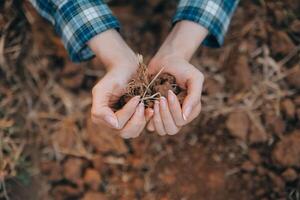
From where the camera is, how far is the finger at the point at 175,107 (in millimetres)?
1062

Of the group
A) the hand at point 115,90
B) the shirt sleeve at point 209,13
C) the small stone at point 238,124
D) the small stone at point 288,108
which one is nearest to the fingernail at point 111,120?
the hand at point 115,90

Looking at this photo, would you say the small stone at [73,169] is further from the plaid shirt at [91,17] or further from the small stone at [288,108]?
the small stone at [288,108]

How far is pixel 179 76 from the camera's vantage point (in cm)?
118

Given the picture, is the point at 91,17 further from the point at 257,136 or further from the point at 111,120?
the point at 257,136

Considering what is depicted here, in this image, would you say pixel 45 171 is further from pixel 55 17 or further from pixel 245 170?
pixel 245 170

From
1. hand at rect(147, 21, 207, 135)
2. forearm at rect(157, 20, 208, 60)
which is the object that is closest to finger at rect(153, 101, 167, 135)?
hand at rect(147, 21, 207, 135)

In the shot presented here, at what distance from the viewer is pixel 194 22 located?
49.3 inches

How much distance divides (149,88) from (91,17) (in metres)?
0.25

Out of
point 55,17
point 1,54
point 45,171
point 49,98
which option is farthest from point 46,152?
point 55,17

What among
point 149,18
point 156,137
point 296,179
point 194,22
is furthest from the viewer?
point 149,18

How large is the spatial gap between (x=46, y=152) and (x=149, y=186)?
38 cm

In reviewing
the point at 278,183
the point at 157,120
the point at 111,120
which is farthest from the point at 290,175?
the point at 111,120

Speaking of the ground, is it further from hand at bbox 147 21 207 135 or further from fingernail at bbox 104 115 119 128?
fingernail at bbox 104 115 119 128

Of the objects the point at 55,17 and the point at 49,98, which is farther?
the point at 49,98
